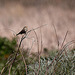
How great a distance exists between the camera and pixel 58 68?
1279 millimetres

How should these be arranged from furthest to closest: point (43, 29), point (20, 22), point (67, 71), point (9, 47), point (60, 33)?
point (20, 22)
point (60, 33)
point (43, 29)
point (9, 47)
point (67, 71)

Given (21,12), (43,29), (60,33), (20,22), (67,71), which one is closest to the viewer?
(67,71)

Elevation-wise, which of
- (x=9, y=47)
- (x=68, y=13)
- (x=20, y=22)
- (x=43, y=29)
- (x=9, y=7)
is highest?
(x=9, y=7)

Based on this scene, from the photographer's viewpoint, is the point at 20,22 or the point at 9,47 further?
the point at 20,22

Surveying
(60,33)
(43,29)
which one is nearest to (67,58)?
(43,29)

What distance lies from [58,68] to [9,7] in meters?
4.16

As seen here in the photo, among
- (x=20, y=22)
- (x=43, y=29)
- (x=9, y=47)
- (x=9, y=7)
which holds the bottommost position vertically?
(x=9, y=47)

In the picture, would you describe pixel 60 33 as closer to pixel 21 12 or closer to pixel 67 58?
pixel 21 12

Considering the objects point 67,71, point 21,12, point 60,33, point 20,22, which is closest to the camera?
point 67,71

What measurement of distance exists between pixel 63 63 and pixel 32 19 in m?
3.63

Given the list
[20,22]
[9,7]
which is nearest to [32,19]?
[20,22]

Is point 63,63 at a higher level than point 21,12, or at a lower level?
lower

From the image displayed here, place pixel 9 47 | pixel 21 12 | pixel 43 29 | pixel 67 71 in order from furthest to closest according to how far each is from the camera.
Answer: pixel 21 12 < pixel 43 29 < pixel 9 47 < pixel 67 71

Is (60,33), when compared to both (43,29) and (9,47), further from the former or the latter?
(9,47)
